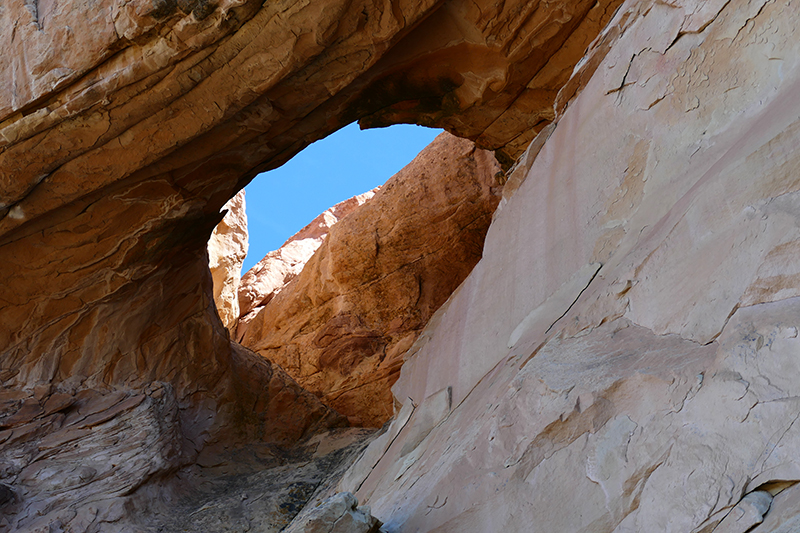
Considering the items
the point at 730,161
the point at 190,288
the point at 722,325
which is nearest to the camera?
the point at 722,325

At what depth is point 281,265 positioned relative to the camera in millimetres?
16078

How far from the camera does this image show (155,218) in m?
6.84

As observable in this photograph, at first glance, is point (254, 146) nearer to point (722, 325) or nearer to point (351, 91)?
point (351, 91)

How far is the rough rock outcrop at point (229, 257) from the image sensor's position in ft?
42.8

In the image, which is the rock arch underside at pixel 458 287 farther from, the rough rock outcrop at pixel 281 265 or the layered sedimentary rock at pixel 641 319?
the rough rock outcrop at pixel 281 265

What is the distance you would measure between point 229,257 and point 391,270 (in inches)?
150

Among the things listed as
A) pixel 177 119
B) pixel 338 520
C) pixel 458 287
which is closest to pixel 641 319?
pixel 338 520

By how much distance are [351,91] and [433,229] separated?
536 cm

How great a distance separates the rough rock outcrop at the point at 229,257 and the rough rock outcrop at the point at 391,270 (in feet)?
6.35

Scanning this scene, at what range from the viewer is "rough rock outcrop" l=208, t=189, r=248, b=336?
513 inches

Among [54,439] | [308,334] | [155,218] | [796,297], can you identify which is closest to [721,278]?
[796,297]

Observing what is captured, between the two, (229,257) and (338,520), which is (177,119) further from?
(229,257)

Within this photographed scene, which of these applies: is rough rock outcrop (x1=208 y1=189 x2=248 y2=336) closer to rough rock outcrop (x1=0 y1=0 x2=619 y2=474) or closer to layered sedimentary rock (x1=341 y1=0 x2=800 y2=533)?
rough rock outcrop (x1=0 y1=0 x2=619 y2=474)

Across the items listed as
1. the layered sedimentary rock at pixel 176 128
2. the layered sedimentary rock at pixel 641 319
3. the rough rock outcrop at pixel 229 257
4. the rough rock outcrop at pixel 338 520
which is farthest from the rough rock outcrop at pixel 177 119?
the rough rock outcrop at pixel 229 257
